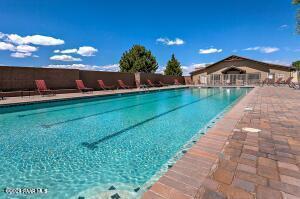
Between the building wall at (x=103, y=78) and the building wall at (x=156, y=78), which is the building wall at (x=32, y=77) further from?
the building wall at (x=156, y=78)

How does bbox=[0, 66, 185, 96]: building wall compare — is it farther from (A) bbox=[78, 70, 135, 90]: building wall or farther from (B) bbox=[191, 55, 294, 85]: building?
(B) bbox=[191, 55, 294, 85]: building

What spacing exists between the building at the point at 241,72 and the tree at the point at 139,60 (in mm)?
13904

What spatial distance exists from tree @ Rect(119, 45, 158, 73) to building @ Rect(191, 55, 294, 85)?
13.9 meters

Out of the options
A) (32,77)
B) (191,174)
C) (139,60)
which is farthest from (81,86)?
(139,60)

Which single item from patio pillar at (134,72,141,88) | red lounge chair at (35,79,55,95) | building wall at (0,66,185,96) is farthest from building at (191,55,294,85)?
red lounge chair at (35,79,55,95)

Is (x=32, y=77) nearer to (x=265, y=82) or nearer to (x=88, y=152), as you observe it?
(x=88, y=152)

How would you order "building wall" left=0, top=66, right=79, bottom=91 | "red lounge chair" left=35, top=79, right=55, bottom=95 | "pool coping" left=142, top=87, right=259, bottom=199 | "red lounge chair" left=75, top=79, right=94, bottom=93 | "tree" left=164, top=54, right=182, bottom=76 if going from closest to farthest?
"pool coping" left=142, top=87, right=259, bottom=199 → "building wall" left=0, top=66, right=79, bottom=91 → "red lounge chair" left=35, top=79, right=55, bottom=95 → "red lounge chair" left=75, top=79, right=94, bottom=93 → "tree" left=164, top=54, right=182, bottom=76

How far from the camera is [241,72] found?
29438mm

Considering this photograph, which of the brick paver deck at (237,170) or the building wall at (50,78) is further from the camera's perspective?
the building wall at (50,78)

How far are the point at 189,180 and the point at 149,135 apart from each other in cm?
297

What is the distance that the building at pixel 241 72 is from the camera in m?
27.5

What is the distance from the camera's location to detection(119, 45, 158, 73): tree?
42125 mm

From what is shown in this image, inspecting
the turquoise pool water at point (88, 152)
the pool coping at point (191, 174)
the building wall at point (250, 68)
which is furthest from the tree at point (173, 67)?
the pool coping at point (191, 174)

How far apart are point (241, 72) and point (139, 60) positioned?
21805 millimetres
